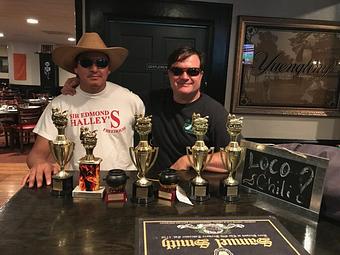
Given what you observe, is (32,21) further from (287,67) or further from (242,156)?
(242,156)

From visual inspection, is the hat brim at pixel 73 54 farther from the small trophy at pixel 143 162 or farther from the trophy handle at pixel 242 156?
the trophy handle at pixel 242 156

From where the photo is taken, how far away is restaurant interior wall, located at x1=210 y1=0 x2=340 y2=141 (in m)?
2.87

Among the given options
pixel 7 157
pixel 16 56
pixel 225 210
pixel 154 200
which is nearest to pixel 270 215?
pixel 225 210

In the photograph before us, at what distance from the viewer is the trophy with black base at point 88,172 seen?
45.3 inches

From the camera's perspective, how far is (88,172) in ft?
3.83

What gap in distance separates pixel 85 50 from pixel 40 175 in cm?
76

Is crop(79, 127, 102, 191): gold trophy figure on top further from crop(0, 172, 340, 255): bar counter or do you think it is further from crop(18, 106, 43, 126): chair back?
crop(18, 106, 43, 126): chair back

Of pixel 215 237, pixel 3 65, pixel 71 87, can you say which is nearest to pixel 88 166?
pixel 215 237

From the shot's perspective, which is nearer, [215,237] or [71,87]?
[215,237]

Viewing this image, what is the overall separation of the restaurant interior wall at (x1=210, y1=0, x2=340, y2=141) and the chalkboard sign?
183 cm

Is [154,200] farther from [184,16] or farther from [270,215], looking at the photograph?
[184,16]

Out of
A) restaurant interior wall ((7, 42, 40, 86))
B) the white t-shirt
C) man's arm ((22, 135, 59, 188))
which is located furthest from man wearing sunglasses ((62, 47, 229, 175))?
restaurant interior wall ((7, 42, 40, 86))

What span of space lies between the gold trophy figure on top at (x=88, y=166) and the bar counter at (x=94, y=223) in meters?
0.06

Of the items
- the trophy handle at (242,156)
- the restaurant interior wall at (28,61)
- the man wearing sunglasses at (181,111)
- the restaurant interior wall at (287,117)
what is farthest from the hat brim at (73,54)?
the restaurant interior wall at (28,61)
